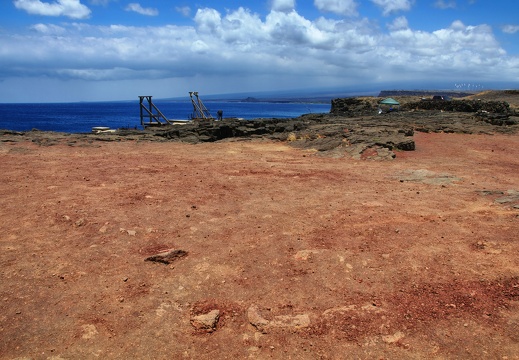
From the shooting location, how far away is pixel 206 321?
4.99 metres

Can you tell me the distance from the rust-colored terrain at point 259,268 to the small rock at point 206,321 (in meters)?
0.02

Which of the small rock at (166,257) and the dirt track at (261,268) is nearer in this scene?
the dirt track at (261,268)

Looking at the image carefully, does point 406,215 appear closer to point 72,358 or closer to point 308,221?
point 308,221

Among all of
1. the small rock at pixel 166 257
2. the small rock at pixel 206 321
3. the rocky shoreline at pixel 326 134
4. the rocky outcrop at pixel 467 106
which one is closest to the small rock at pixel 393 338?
the small rock at pixel 206 321

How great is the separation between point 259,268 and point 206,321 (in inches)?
63.4

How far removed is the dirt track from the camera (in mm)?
4660

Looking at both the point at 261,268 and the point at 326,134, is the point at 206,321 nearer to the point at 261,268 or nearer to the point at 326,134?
the point at 261,268

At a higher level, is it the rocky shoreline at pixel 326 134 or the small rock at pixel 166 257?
the rocky shoreline at pixel 326 134

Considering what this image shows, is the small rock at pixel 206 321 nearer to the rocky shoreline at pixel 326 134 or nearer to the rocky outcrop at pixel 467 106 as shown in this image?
the rocky shoreline at pixel 326 134

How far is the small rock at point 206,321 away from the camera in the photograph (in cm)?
492

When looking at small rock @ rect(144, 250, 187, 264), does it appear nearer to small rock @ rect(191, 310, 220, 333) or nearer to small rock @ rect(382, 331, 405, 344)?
small rock @ rect(191, 310, 220, 333)

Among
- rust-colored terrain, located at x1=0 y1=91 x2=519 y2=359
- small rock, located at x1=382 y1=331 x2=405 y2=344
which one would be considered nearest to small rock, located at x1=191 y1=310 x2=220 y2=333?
rust-colored terrain, located at x1=0 y1=91 x2=519 y2=359

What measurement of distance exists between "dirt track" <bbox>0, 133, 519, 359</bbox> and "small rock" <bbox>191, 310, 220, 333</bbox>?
0.15 ft

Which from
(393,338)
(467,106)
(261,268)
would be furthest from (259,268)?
(467,106)
